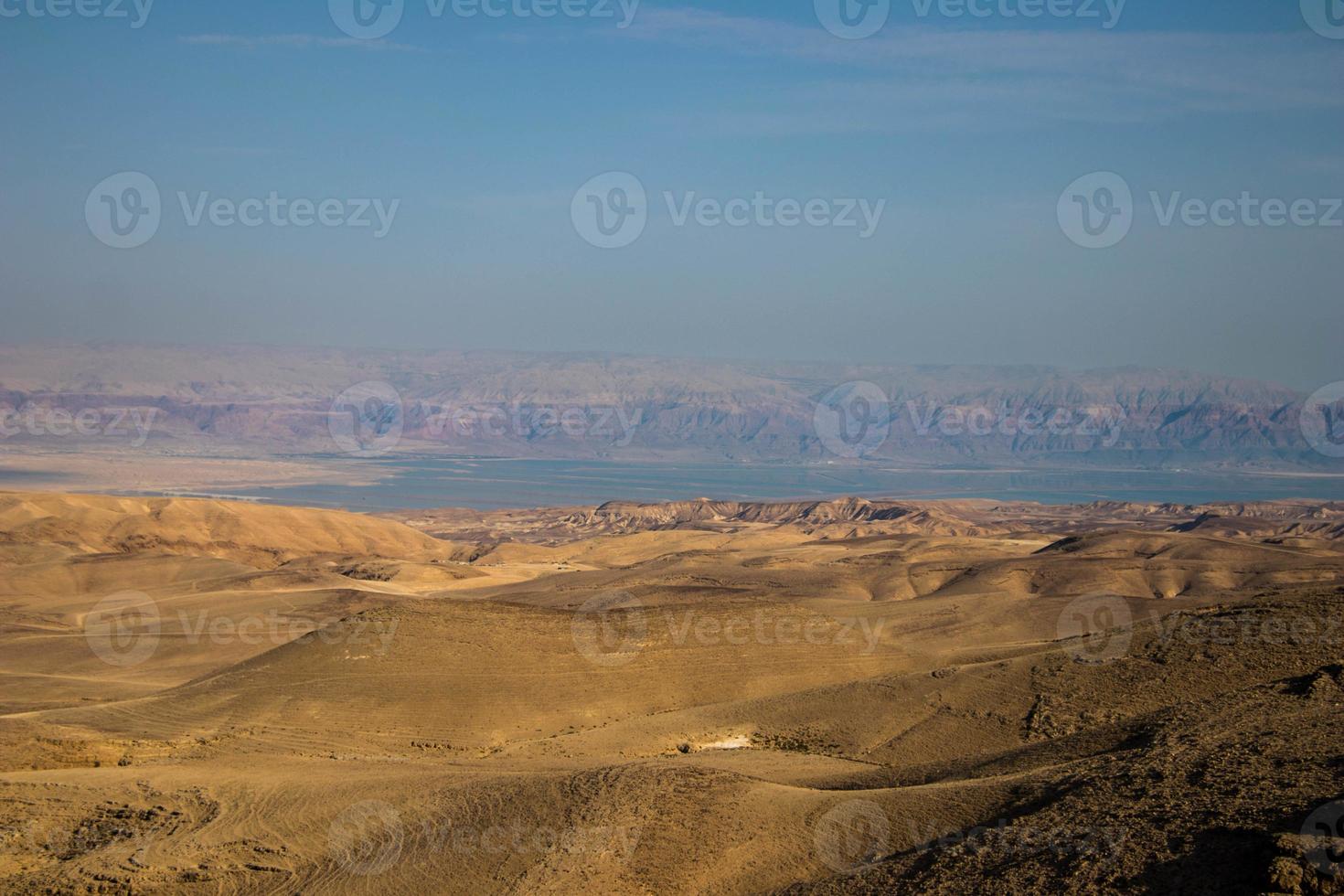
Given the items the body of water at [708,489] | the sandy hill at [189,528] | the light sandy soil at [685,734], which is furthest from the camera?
the body of water at [708,489]

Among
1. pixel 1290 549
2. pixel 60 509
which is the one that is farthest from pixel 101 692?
pixel 1290 549

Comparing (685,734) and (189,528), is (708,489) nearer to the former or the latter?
(189,528)

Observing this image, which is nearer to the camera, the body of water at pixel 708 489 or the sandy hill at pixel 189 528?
the sandy hill at pixel 189 528

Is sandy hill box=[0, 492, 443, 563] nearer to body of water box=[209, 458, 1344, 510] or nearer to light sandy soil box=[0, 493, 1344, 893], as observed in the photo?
light sandy soil box=[0, 493, 1344, 893]

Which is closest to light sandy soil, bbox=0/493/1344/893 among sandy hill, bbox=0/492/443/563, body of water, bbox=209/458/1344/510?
sandy hill, bbox=0/492/443/563

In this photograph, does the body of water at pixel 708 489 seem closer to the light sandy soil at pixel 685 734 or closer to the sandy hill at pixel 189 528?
the sandy hill at pixel 189 528

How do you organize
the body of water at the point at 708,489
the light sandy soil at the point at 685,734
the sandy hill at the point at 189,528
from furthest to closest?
the body of water at the point at 708,489, the sandy hill at the point at 189,528, the light sandy soil at the point at 685,734

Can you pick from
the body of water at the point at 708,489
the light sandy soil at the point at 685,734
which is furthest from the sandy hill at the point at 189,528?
the body of water at the point at 708,489
